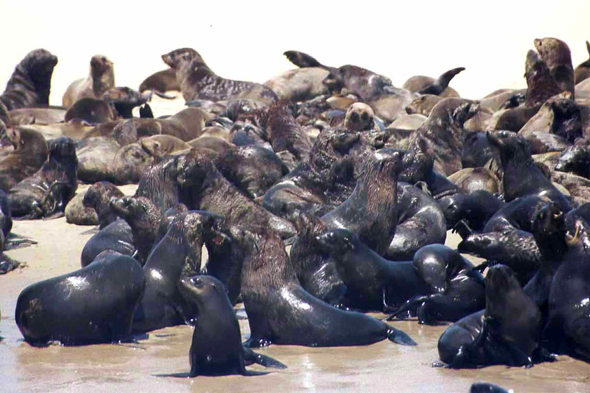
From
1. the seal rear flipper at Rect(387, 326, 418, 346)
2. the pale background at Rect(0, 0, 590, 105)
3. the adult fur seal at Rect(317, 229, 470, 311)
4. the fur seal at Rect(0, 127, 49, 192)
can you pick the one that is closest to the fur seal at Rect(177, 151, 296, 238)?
the adult fur seal at Rect(317, 229, 470, 311)

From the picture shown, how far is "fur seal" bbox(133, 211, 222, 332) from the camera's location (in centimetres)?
643

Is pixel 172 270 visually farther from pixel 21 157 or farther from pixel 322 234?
pixel 21 157

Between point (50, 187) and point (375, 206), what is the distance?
473 cm

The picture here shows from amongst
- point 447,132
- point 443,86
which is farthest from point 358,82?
point 447,132

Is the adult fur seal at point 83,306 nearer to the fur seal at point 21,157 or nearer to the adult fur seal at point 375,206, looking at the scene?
the adult fur seal at point 375,206

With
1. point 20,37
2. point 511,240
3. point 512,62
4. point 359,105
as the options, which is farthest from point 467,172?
point 20,37

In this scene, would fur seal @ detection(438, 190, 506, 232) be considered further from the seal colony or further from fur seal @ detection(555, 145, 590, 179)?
fur seal @ detection(555, 145, 590, 179)

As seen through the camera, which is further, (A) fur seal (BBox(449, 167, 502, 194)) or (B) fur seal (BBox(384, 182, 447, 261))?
(A) fur seal (BBox(449, 167, 502, 194))

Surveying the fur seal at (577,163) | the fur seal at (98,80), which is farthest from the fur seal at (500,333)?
the fur seal at (98,80)

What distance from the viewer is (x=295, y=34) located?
32688 millimetres

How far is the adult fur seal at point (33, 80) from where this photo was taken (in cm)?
2083

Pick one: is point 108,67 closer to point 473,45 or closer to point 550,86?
point 550,86

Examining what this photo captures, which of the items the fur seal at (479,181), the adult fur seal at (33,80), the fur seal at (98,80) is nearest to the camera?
the fur seal at (479,181)

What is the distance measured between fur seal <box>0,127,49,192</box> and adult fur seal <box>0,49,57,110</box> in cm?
747
